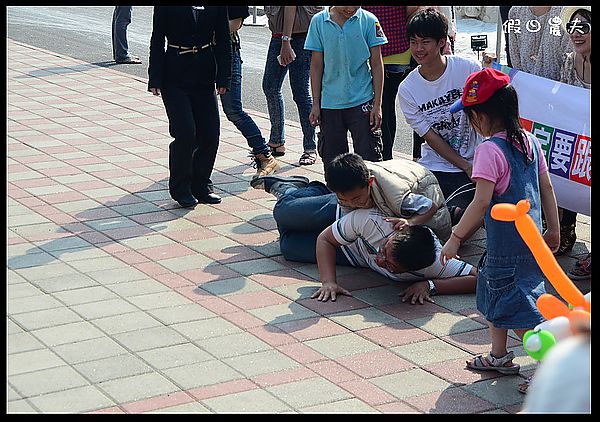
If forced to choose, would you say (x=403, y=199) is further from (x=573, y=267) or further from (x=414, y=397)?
(x=414, y=397)

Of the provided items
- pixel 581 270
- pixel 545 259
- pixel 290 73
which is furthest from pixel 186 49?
pixel 545 259

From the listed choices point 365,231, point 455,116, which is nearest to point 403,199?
point 365,231

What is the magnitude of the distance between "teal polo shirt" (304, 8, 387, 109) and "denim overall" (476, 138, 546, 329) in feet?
9.17

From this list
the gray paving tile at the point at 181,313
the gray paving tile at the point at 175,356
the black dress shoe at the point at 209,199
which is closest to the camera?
the gray paving tile at the point at 175,356

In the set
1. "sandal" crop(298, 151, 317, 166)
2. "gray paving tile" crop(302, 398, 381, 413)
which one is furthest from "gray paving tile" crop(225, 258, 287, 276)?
"sandal" crop(298, 151, 317, 166)

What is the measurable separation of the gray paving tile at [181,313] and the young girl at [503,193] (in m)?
1.43

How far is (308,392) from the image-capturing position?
4.33m

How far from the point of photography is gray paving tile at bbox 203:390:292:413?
4.17m

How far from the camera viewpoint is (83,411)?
4145 mm

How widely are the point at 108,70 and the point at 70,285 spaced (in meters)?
8.21

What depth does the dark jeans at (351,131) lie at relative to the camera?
709 centimetres

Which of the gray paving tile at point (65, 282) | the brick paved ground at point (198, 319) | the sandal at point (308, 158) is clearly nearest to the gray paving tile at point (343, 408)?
the brick paved ground at point (198, 319)

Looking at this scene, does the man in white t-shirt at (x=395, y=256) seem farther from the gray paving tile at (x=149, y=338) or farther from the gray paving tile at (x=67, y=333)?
the gray paving tile at (x=67, y=333)

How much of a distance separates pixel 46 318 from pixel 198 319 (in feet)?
2.52
